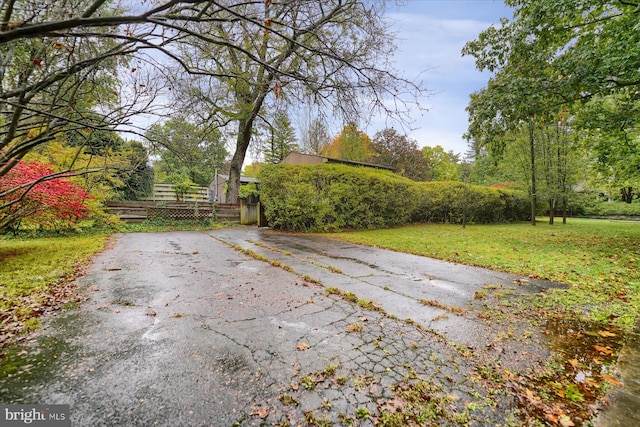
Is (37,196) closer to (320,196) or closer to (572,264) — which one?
(320,196)

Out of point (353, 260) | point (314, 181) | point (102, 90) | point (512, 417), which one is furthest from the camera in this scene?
point (314, 181)

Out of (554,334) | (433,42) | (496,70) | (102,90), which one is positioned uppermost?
(496,70)

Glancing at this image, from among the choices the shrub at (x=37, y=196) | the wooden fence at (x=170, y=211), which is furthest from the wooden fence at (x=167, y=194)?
the shrub at (x=37, y=196)

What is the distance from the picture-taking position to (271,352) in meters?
2.21

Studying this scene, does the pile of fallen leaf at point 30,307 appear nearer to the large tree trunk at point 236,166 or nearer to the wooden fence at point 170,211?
the wooden fence at point 170,211

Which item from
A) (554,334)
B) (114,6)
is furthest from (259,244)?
(554,334)

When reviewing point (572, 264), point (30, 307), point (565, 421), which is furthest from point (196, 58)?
point (572, 264)

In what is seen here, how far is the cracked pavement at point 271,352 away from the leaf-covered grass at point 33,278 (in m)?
0.30

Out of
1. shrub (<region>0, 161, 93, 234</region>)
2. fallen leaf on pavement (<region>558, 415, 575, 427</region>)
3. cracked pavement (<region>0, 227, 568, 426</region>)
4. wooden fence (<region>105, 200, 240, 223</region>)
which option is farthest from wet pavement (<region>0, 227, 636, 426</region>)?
wooden fence (<region>105, 200, 240, 223</region>)

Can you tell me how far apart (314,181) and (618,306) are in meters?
8.58

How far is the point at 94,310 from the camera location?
302cm

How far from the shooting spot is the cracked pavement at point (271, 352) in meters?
1.62

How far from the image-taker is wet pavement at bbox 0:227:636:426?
1.62 meters

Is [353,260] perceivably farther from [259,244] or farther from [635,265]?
[635,265]
